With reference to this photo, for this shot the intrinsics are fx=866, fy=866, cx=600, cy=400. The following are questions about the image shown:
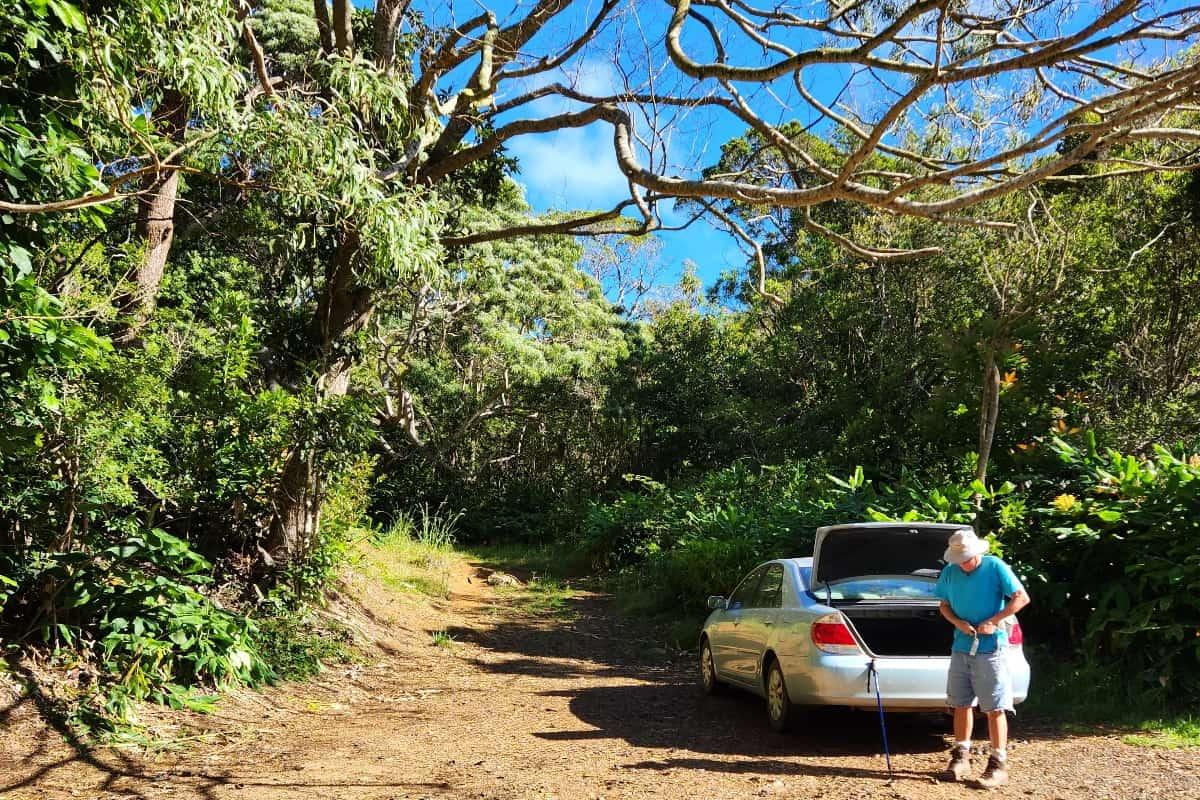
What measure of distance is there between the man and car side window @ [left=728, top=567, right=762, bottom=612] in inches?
93.3

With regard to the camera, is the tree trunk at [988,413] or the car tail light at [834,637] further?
the tree trunk at [988,413]

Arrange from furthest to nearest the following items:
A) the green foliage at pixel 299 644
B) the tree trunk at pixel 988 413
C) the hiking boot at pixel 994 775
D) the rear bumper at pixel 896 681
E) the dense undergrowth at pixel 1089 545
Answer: the tree trunk at pixel 988 413 < the green foliage at pixel 299 644 < the dense undergrowth at pixel 1089 545 < the rear bumper at pixel 896 681 < the hiking boot at pixel 994 775

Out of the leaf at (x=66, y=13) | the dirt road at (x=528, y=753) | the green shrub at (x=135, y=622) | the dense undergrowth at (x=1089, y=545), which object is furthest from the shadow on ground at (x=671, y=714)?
the leaf at (x=66, y=13)

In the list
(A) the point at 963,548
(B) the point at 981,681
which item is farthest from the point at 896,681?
(A) the point at 963,548

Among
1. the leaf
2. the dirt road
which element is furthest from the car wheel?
the leaf

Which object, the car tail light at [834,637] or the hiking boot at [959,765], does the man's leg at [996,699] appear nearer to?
the hiking boot at [959,765]

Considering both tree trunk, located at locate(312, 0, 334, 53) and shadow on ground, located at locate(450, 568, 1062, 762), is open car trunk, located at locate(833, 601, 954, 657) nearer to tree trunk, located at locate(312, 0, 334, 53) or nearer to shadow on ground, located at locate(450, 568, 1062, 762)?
shadow on ground, located at locate(450, 568, 1062, 762)

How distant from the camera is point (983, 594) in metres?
5.27

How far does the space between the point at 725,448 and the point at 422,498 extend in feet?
32.9

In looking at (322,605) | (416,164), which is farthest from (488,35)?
(322,605)

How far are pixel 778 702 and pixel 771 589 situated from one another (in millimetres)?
1071

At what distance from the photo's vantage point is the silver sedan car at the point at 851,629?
5.74 meters

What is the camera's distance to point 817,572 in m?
6.66

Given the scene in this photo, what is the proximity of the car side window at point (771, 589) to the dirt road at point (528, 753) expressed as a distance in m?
0.93
